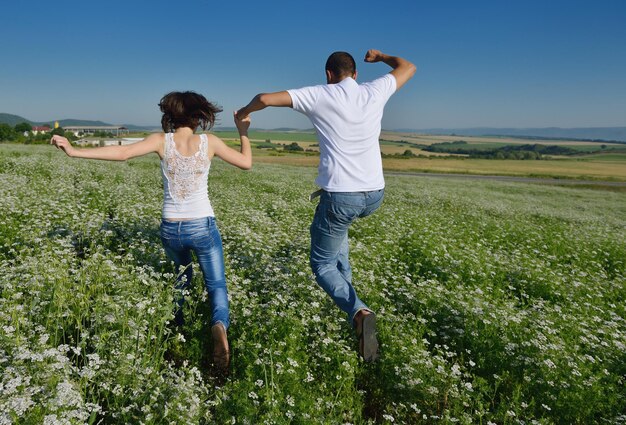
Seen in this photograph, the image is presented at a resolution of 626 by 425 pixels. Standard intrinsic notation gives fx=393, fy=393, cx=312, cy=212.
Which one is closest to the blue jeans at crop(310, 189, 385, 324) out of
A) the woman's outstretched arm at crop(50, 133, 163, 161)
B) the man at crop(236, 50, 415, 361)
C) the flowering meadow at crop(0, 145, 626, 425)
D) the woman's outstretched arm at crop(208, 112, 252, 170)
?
the man at crop(236, 50, 415, 361)

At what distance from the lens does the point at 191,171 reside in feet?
14.2

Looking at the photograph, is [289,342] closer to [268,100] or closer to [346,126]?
[346,126]

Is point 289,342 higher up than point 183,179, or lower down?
lower down

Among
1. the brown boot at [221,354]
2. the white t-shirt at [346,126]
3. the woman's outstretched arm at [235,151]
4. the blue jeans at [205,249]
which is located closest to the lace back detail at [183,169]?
the woman's outstretched arm at [235,151]

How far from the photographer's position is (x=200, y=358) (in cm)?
436

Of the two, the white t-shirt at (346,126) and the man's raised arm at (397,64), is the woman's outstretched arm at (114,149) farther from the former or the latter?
the man's raised arm at (397,64)

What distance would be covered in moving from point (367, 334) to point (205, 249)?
2074mm

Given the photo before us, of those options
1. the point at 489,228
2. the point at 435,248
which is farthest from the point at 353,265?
the point at 489,228

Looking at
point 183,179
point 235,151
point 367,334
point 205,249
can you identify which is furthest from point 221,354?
point 235,151

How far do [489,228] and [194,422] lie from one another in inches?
482

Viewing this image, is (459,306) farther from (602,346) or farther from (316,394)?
(316,394)

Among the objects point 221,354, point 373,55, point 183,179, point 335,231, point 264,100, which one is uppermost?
point 373,55

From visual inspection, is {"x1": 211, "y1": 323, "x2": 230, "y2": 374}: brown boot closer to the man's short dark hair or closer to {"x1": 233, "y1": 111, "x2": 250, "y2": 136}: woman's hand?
{"x1": 233, "y1": 111, "x2": 250, "y2": 136}: woman's hand

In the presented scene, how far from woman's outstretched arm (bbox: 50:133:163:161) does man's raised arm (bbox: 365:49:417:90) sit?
2.73 metres
